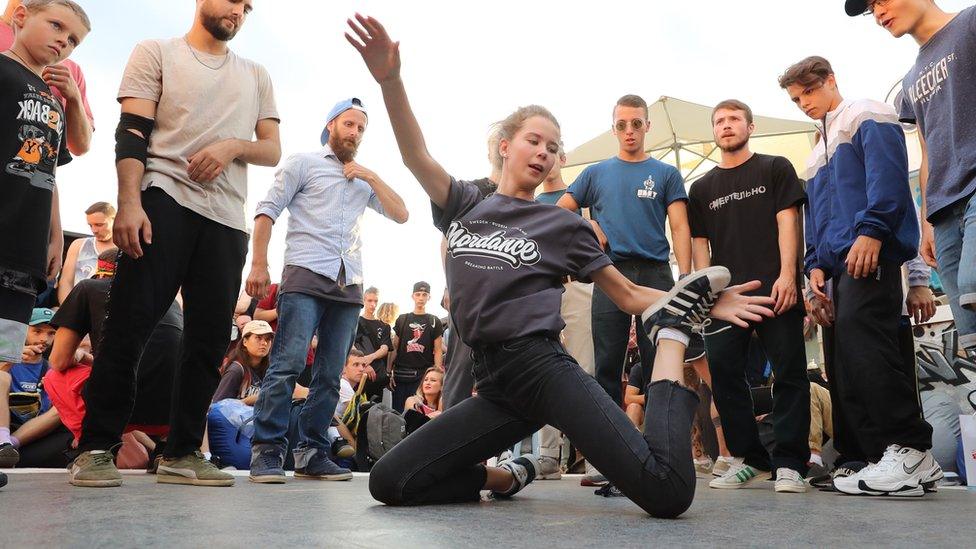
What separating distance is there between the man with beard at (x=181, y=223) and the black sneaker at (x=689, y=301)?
6.01 feet

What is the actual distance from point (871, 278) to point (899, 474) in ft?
2.68

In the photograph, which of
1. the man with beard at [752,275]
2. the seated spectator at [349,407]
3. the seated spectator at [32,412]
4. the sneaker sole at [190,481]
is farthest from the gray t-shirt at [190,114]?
the man with beard at [752,275]

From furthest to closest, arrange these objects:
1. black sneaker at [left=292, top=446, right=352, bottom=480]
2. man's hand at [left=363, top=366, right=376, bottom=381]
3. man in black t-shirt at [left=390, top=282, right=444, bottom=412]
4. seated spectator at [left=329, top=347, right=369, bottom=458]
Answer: man in black t-shirt at [left=390, top=282, right=444, bottom=412] < man's hand at [left=363, top=366, right=376, bottom=381] < seated spectator at [left=329, top=347, right=369, bottom=458] < black sneaker at [left=292, top=446, right=352, bottom=480]

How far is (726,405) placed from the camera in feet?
12.7

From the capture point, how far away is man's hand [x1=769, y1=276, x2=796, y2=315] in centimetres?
371

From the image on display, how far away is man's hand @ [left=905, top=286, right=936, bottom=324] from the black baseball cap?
4.55 feet

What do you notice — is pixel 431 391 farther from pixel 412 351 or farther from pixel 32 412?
pixel 32 412

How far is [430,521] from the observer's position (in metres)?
2.05

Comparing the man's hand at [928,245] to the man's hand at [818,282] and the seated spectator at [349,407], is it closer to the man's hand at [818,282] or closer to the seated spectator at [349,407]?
the man's hand at [818,282]

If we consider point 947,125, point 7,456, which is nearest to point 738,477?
point 947,125

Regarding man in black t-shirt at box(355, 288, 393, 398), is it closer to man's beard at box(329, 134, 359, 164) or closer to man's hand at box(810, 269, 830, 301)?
man's beard at box(329, 134, 359, 164)

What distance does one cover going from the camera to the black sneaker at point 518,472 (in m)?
2.92

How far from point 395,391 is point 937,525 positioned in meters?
7.18

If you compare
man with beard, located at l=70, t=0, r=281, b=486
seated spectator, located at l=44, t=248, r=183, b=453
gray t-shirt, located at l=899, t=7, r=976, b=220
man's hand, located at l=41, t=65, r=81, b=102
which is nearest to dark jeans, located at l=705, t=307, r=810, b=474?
gray t-shirt, located at l=899, t=7, r=976, b=220
